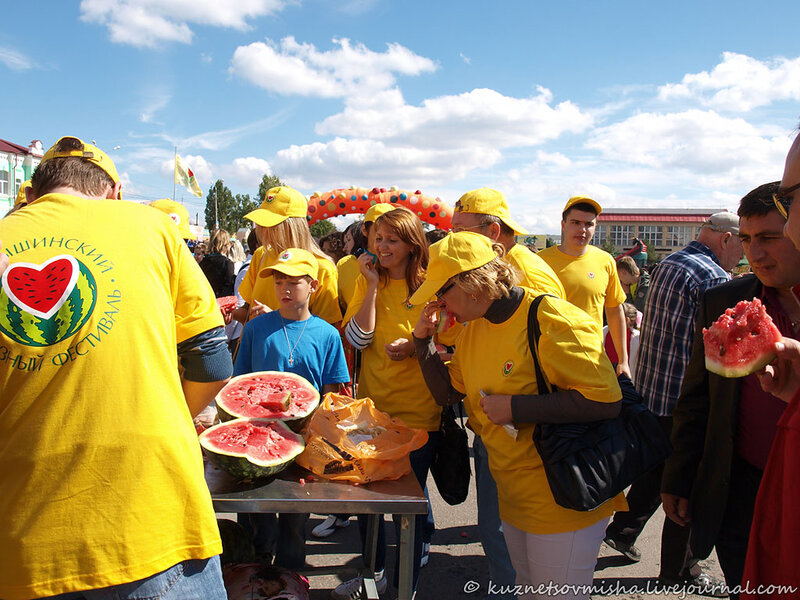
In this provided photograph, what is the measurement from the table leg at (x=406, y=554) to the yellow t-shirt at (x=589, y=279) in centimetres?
301

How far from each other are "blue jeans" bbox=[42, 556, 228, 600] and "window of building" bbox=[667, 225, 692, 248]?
96.5 m

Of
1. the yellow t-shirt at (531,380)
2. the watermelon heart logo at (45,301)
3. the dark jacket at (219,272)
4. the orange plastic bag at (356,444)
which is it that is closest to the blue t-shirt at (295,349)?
the orange plastic bag at (356,444)

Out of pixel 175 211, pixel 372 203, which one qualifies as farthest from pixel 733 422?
pixel 372 203

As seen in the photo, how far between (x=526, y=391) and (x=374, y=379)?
1213mm

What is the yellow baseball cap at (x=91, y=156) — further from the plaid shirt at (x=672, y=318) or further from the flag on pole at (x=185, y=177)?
the flag on pole at (x=185, y=177)

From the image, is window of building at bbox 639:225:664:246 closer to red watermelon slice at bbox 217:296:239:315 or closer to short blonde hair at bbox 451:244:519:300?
red watermelon slice at bbox 217:296:239:315

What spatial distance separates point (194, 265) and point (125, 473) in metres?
0.72

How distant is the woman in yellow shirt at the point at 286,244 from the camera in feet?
13.4

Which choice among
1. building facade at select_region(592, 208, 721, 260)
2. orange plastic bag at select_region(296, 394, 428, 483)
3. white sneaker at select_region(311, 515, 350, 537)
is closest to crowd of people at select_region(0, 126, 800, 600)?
orange plastic bag at select_region(296, 394, 428, 483)

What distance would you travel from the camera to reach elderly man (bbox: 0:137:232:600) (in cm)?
156

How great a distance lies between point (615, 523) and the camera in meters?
4.21

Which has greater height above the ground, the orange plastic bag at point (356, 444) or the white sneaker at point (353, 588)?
the orange plastic bag at point (356, 444)

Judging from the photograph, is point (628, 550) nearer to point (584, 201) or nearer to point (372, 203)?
point (584, 201)

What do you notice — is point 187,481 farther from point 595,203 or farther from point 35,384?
point 595,203
